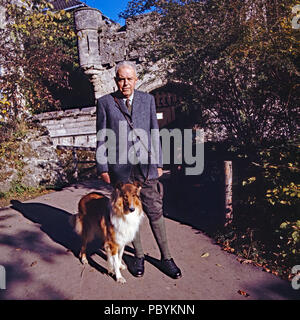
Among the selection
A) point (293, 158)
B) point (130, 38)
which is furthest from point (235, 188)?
point (130, 38)

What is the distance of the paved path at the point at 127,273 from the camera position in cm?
281

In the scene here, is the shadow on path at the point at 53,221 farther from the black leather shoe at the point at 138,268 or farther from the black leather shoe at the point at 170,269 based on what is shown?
the black leather shoe at the point at 170,269

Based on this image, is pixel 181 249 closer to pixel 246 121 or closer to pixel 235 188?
pixel 235 188

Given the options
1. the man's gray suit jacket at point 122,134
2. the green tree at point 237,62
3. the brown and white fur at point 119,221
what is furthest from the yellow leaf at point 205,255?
the green tree at point 237,62

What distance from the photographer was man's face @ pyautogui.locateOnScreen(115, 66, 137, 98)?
2.93 meters

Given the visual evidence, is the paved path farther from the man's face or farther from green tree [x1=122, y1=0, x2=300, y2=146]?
green tree [x1=122, y1=0, x2=300, y2=146]

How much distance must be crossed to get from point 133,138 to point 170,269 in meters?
1.60

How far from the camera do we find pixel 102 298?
2736 millimetres

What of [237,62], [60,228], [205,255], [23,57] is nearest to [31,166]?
[60,228]

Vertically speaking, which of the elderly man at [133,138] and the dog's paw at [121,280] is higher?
the elderly man at [133,138]

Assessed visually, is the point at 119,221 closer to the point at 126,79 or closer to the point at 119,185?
the point at 119,185

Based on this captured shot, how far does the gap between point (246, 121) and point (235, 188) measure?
1.97 m

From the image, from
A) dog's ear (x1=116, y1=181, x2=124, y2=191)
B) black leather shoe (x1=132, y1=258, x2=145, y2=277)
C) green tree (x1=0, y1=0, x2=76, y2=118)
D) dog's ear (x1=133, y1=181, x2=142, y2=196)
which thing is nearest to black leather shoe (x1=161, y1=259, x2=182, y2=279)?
black leather shoe (x1=132, y1=258, x2=145, y2=277)

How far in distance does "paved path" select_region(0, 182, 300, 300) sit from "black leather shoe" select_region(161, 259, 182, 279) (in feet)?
0.22
